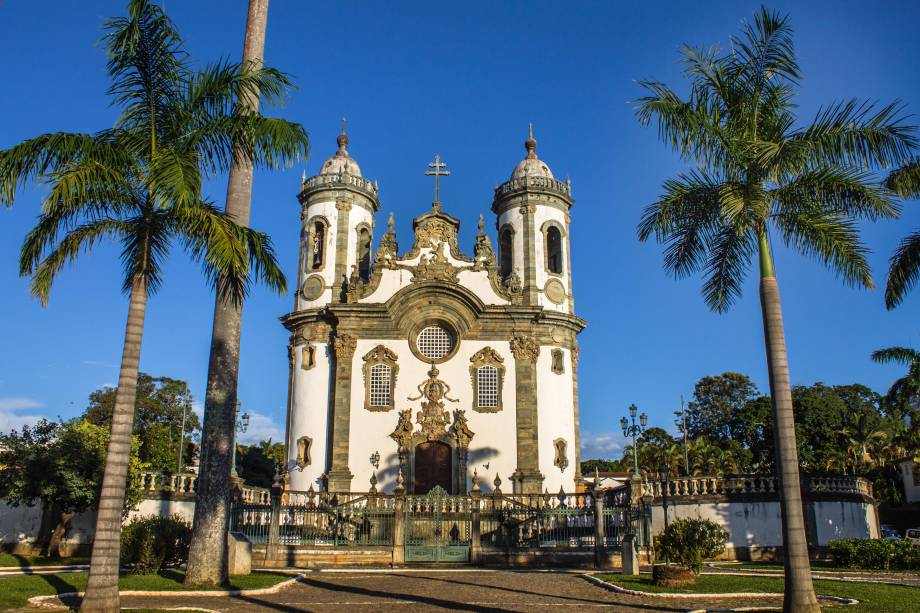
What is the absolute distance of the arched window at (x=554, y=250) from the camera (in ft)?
119

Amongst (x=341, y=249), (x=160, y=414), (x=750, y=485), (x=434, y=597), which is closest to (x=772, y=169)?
(x=434, y=597)

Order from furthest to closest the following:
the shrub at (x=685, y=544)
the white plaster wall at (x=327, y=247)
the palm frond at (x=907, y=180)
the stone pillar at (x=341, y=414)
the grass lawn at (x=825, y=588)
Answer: the white plaster wall at (x=327, y=247), the stone pillar at (x=341, y=414), the shrub at (x=685, y=544), the palm frond at (x=907, y=180), the grass lawn at (x=825, y=588)

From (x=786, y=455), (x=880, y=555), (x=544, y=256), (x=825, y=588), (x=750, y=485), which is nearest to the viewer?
(x=786, y=455)

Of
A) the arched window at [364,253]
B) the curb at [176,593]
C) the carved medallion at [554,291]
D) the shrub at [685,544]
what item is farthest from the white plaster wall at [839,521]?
the arched window at [364,253]

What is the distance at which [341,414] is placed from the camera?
1273 inches

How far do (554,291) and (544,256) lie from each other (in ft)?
5.80

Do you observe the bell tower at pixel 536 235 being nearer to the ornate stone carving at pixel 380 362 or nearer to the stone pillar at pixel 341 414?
the ornate stone carving at pixel 380 362

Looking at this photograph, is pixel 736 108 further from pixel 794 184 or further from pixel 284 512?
pixel 284 512

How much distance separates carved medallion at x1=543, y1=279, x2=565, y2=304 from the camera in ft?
116

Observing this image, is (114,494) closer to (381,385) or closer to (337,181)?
(381,385)

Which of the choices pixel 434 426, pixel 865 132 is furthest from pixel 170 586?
pixel 434 426

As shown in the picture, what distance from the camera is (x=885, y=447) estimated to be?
5353 centimetres

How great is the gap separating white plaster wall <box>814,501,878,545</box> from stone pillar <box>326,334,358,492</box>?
17758 millimetres

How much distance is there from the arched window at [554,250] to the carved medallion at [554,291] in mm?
764
